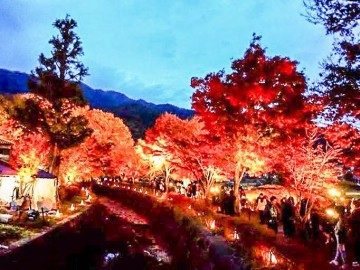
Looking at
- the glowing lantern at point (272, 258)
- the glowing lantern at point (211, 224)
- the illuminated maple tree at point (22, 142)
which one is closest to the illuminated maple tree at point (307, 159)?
the glowing lantern at point (211, 224)

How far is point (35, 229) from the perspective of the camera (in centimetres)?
1980

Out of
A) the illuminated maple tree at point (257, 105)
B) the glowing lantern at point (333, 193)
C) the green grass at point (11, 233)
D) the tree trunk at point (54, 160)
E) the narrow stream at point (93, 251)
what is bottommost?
the narrow stream at point (93, 251)

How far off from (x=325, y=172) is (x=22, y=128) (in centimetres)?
2702

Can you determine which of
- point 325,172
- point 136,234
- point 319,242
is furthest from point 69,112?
point 319,242

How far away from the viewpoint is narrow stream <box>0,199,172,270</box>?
15016 mm

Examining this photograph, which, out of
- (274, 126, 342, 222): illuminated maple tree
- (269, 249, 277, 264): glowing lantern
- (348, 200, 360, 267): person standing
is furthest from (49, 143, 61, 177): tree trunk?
(269, 249, 277, 264): glowing lantern

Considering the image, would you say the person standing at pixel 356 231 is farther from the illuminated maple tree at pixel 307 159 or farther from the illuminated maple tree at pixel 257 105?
the illuminated maple tree at pixel 257 105

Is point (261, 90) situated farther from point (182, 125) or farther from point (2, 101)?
point (2, 101)

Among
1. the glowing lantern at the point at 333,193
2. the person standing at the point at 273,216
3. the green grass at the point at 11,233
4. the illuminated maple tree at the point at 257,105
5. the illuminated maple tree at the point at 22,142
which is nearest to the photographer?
the green grass at the point at 11,233

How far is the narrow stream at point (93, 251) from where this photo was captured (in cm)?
1502

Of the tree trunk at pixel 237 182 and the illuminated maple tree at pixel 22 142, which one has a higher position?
the illuminated maple tree at pixel 22 142

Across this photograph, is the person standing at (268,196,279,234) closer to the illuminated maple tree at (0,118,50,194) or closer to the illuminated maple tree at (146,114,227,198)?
the illuminated maple tree at (146,114,227,198)

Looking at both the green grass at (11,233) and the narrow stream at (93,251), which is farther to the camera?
the green grass at (11,233)

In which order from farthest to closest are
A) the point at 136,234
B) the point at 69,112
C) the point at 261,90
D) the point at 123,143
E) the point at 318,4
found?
the point at 123,143, the point at 69,112, the point at 136,234, the point at 261,90, the point at 318,4
